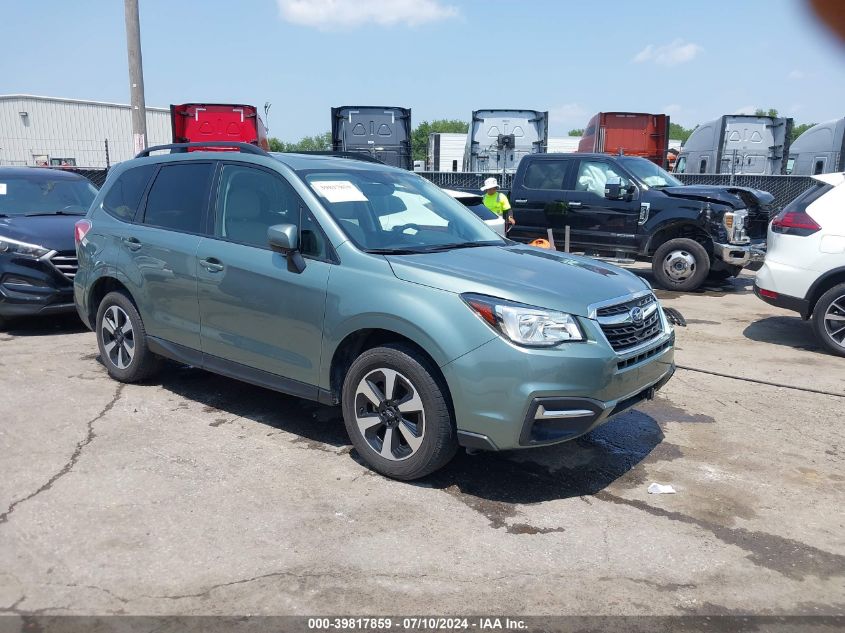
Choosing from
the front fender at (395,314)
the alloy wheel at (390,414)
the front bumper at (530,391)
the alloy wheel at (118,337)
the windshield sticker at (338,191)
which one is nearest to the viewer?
the front bumper at (530,391)

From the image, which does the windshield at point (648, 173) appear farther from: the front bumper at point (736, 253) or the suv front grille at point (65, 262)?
the suv front grille at point (65, 262)

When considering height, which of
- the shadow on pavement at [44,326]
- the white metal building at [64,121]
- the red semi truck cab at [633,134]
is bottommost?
the shadow on pavement at [44,326]

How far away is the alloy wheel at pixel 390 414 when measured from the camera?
3992mm

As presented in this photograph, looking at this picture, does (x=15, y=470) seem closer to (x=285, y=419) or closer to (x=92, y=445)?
(x=92, y=445)

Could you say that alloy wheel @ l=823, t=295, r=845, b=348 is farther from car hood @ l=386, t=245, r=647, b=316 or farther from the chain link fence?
the chain link fence

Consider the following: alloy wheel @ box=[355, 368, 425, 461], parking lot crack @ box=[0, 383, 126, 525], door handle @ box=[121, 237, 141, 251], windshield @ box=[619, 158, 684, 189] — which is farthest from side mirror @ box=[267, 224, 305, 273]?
windshield @ box=[619, 158, 684, 189]

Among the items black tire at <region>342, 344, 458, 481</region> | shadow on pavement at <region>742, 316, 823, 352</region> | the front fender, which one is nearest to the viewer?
the front fender

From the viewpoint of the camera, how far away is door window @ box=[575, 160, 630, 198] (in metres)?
11.4

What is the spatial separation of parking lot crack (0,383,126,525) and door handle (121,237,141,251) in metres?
1.14

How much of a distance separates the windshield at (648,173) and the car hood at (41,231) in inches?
314

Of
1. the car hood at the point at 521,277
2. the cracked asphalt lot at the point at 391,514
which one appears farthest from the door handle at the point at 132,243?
the car hood at the point at 521,277

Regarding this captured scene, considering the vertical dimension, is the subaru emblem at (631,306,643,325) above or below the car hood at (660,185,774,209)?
below

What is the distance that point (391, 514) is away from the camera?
3.78 metres

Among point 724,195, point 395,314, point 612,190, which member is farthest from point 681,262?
point 395,314
